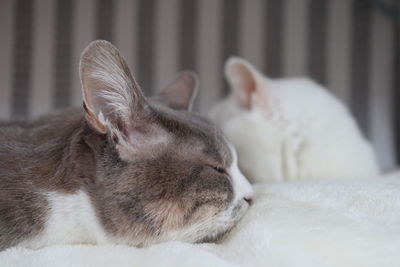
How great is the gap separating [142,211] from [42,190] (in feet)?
0.63

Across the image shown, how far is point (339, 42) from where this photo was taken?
177 centimetres

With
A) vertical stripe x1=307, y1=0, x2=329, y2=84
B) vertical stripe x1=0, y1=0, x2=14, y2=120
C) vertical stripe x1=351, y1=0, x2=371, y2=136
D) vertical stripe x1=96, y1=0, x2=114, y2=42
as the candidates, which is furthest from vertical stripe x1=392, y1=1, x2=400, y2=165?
vertical stripe x1=0, y1=0, x2=14, y2=120

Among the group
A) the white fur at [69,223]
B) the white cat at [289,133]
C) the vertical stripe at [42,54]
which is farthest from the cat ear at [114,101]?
the vertical stripe at [42,54]

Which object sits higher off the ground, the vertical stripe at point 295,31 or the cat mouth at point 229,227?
Answer: the vertical stripe at point 295,31

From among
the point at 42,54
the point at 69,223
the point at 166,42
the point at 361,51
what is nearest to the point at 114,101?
the point at 69,223

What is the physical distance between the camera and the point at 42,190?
73 cm

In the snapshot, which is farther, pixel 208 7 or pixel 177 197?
pixel 208 7

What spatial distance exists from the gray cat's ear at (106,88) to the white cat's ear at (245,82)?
0.70 meters

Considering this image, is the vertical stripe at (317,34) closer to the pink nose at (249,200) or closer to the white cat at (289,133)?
the white cat at (289,133)

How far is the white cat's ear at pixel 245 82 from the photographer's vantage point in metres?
1.35

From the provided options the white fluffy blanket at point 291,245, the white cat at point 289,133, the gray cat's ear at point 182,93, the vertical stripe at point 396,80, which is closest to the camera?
the white fluffy blanket at point 291,245

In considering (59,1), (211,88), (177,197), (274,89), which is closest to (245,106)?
(274,89)

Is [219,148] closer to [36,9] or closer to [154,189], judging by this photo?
[154,189]

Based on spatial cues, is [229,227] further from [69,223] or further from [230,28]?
[230,28]
